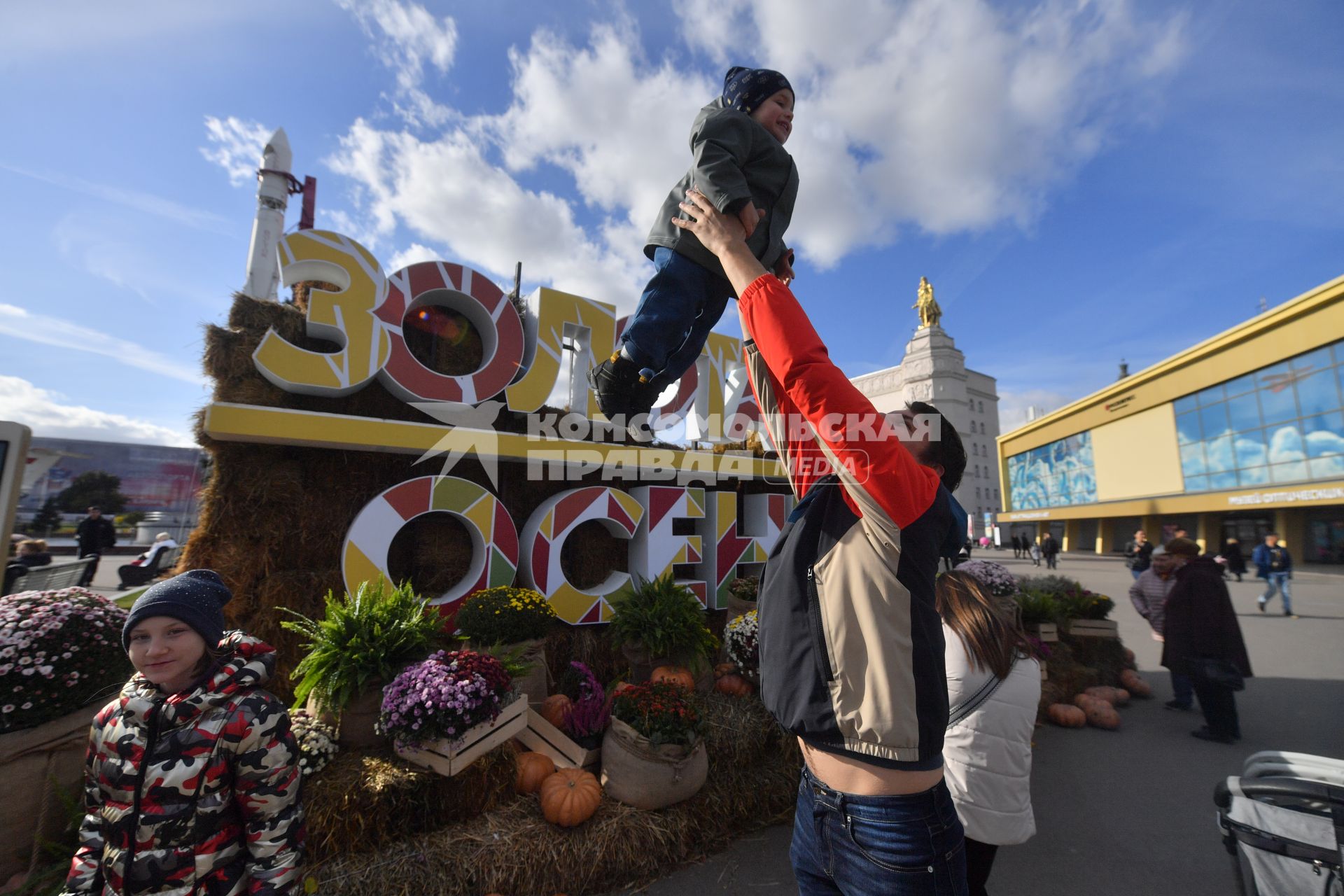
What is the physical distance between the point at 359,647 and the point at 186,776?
2206mm

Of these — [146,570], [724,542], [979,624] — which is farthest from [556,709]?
[146,570]

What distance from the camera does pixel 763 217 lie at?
1.57 m

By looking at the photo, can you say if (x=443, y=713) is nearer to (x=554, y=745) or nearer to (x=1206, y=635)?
(x=554, y=745)

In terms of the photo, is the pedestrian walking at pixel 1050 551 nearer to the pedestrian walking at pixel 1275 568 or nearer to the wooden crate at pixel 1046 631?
the pedestrian walking at pixel 1275 568

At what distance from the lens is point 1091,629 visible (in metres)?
7.67

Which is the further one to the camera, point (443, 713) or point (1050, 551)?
point (1050, 551)

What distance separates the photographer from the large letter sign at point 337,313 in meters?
5.61

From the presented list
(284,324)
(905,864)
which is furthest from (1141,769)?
(284,324)

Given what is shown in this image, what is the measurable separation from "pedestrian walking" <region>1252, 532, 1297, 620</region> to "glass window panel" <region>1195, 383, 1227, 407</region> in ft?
61.3

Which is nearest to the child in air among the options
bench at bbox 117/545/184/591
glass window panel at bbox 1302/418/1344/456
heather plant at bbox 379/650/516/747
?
heather plant at bbox 379/650/516/747

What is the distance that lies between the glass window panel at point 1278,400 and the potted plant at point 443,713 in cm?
3388

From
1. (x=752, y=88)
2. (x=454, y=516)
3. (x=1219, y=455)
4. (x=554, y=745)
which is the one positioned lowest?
(x=554, y=745)

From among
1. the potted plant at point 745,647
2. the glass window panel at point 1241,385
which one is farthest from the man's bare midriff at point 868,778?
the glass window panel at point 1241,385

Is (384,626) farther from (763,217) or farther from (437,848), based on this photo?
(763,217)
